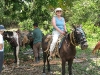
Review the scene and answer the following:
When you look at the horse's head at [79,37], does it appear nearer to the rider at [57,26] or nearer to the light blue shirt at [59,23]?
the rider at [57,26]

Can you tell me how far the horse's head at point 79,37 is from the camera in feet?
21.9

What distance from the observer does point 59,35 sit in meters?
7.84

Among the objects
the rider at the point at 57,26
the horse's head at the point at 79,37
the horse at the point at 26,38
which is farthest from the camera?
the horse at the point at 26,38

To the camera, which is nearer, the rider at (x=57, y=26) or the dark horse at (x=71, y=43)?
the dark horse at (x=71, y=43)

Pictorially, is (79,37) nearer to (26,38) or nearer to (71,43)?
(71,43)

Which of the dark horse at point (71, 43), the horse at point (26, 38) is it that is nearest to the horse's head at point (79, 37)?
the dark horse at point (71, 43)

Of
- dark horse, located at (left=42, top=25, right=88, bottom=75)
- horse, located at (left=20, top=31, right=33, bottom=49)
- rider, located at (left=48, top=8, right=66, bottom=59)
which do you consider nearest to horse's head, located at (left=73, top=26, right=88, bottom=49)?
dark horse, located at (left=42, top=25, right=88, bottom=75)

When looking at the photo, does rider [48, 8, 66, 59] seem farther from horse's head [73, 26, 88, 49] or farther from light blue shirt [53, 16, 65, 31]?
horse's head [73, 26, 88, 49]

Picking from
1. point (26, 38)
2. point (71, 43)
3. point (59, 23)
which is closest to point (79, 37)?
point (71, 43)

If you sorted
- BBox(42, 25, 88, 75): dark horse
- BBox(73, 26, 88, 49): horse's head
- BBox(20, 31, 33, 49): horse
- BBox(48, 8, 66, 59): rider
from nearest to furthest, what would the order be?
1. BBox(73, 26, 88, 49): horse's head
2. BBox(42, 25, 88, 75): dark horse
3. BBox(48, 8, 66, 59): rider
4. BBox(20, 31, 33, 49): horse

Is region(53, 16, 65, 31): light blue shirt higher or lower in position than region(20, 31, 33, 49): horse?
higher

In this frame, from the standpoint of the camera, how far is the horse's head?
21.9 ft

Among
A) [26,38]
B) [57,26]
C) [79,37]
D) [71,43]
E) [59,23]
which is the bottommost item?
[26,38]

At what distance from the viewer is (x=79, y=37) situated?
6.79m
